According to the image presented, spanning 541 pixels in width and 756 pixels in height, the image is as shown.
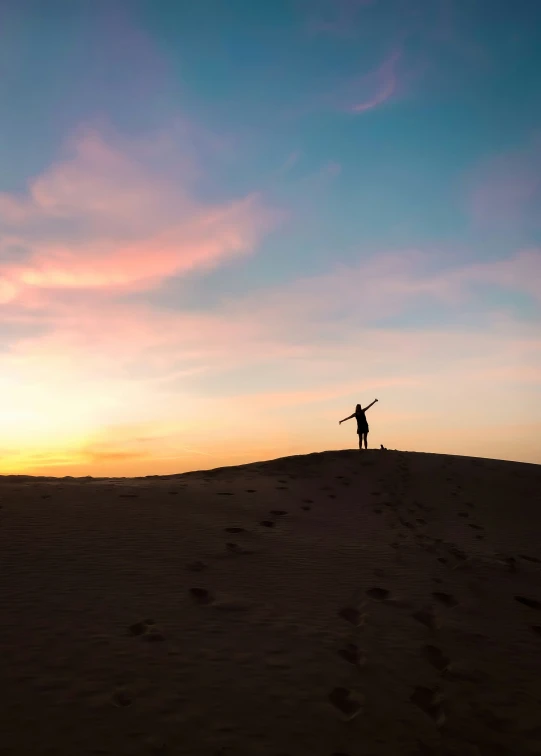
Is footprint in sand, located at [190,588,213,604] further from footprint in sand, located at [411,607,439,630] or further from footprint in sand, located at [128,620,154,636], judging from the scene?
footprint in sand, located at [411,607,439,630]

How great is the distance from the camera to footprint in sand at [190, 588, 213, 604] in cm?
630

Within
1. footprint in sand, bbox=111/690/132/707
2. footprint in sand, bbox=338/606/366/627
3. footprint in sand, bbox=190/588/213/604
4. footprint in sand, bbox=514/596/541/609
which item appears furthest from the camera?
footprint in sand, bbox=514/596/541/609

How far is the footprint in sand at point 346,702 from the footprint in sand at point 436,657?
1102 millimetres

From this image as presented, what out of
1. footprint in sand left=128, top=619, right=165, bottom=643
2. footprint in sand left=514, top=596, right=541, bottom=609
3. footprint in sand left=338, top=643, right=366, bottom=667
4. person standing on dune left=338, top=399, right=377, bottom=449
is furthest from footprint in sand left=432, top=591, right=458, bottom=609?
person standing on dune left=338, top=399, right=377, bottom=449

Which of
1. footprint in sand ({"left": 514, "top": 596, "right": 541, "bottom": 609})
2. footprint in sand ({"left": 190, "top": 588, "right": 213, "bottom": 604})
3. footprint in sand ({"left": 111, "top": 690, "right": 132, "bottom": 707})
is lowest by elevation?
footprint in sand ({"left": 111, "top": 690, "right": 132, "bottom": 707})

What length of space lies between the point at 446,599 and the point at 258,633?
2.85 meters

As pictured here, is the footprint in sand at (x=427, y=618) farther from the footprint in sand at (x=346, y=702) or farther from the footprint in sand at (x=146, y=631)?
the footprint in sand at (x=146, y=631)

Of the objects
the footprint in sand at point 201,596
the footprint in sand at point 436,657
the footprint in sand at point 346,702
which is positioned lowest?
the footprint in sand at point 346,702

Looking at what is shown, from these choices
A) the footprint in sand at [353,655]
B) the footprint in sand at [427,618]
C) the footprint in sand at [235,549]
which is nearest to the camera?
the footprint in sand at [353,655]

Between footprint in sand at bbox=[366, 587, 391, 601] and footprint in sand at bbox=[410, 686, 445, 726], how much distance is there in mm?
2050

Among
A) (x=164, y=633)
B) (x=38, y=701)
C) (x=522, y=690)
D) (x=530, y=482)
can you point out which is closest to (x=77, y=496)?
(x=164, y=633)

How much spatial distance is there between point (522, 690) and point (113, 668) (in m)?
3.68

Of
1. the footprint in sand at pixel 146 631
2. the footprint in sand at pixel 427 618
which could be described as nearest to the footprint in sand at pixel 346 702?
the footprint in sand at pixel 146 631

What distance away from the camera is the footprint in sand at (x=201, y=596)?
630cm
